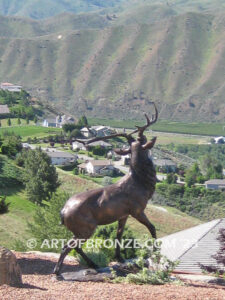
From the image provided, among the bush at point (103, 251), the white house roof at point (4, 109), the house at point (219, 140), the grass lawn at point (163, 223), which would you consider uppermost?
the bush at point (103, 251)

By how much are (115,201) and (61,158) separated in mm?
70111

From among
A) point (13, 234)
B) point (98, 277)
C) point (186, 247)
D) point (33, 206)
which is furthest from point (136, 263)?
point (33, 206)

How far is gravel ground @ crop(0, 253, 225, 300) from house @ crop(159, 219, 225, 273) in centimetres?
494

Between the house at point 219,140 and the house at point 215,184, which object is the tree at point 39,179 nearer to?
the house at point 215,184

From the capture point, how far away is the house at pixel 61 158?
7944cm

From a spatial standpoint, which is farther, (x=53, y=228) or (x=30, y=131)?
A: (x=30, y=131)

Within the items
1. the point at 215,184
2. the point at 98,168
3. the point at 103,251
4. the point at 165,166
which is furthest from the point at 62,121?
the point at 103,251

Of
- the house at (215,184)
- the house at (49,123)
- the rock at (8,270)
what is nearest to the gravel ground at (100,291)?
the rock at (8,270)

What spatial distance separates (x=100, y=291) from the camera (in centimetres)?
974

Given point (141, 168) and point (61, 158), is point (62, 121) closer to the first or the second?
point (61, 158)

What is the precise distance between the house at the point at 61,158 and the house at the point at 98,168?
2.33 meters

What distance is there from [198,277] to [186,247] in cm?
508

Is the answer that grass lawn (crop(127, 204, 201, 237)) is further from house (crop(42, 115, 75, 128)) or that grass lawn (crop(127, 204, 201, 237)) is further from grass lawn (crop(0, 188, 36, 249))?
house (crop(42, 115, 75, 128))

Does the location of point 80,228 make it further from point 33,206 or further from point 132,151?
point 33,206
